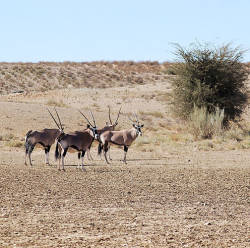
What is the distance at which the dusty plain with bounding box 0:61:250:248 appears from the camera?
8969mm

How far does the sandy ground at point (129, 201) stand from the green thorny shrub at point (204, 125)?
684 centimetres

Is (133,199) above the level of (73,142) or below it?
below

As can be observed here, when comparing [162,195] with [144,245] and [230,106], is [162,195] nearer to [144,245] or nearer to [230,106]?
[144,245]

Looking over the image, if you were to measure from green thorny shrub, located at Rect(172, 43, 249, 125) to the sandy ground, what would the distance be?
10.0 metres

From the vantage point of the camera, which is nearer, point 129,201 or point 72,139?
point 129,201

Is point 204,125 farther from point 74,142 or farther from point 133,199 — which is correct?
point 133,199

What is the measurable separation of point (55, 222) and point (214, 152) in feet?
55.6

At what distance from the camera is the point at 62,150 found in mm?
18438

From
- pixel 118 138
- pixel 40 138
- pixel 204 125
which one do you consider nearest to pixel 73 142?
pixel 40 138

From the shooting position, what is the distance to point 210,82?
116ft

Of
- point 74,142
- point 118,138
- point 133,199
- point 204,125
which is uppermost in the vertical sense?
point 74,142

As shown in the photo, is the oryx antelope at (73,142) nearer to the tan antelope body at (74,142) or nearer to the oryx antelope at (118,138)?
the tan antelope body at (74,142)

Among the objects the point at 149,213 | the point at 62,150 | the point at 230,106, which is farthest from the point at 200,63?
the point at 149,213

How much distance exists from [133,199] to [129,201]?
26 centimetres
